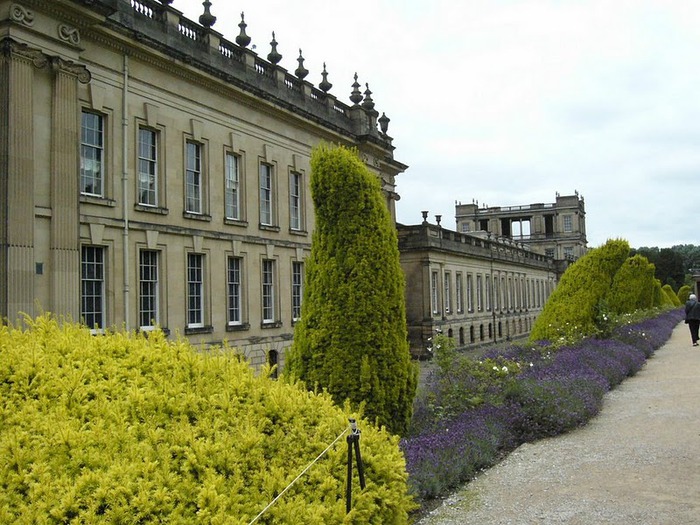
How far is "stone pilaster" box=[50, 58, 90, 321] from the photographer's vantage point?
1462 cm

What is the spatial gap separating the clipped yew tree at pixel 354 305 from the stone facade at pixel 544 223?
83.1 meters

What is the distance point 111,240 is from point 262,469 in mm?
14662

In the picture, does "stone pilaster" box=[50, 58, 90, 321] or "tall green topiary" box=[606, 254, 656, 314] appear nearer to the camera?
"stone pilaster" box=[50, 58, 90, 321]

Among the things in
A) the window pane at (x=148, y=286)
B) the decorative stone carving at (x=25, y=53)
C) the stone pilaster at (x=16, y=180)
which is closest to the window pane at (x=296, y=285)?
the window pane at (x=148, y=286)

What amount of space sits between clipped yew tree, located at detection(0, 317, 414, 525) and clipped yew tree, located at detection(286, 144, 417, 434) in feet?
13.2

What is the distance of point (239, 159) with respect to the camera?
22328mm

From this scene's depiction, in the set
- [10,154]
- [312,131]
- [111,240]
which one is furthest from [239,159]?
[10,154]

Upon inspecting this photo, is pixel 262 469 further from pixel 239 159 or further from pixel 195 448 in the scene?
pixel 239 159

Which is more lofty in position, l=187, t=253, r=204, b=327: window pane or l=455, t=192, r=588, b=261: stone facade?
l=455, t=192, r=588, b=261: stone facade

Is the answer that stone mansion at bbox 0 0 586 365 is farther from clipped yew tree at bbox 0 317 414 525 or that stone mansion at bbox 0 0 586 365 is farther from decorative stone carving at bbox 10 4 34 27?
clipped yew tree at bbox 0 317 414 525

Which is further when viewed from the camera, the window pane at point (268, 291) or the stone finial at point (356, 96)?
the stone finial at point (356, 96)

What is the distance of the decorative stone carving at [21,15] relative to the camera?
13.8 metres

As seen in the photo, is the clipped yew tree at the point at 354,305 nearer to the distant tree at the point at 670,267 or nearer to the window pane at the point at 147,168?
the window pane at the point at 147,168

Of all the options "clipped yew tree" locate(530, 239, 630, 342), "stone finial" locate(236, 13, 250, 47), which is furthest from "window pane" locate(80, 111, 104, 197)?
"clipped yew tree" locate(530, 239, 630, 342)
